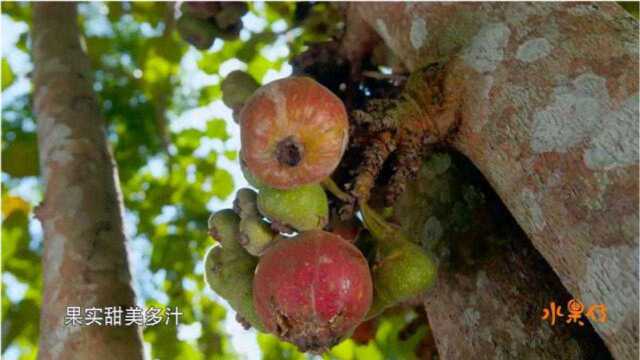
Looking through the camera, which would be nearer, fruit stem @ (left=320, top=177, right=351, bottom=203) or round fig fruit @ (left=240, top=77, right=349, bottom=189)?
round fig fruit @ (left=240, top=77, right=349, bottom=189)

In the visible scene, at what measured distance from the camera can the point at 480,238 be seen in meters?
1.88

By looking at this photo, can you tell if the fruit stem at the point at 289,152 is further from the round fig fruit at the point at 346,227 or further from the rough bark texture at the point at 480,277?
the rough bark texture at the point at 480,277

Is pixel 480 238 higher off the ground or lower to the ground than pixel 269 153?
lower

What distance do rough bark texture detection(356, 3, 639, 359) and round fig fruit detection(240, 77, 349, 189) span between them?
319 mm

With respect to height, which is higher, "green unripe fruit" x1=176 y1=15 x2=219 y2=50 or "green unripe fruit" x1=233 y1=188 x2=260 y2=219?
"green unripe fruit" x1=233 y1=188 x2=260 y2=219

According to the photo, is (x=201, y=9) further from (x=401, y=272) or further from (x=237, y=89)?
(x=401, y=272)

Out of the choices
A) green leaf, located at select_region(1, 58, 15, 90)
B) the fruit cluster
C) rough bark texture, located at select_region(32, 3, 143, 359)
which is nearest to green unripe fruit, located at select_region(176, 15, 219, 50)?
the fruit cluster

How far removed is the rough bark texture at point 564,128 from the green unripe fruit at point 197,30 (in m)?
1.65

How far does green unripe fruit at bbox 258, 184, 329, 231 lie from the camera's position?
171 centimetres

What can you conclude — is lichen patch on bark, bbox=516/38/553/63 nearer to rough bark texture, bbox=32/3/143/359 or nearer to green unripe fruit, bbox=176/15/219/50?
rough bark texture, bbox=32/3/143/359

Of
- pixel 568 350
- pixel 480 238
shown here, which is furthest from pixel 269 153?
pixel 568 350

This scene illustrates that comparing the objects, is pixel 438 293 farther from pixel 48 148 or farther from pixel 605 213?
pixel 48 148

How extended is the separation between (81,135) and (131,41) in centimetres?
217

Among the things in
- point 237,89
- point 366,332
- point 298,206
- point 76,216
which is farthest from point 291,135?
point 366,332
